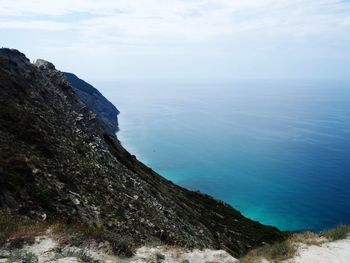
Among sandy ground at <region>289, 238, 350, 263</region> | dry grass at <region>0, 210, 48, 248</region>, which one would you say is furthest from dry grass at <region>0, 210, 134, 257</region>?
sandy ground at <region>289, 238, 350, 263</region>

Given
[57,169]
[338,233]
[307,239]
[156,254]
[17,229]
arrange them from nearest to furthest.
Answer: [17,229], [156,254], [307,239], [338,233], [57,169]

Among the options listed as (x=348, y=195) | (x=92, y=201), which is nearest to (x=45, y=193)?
(x=92, y=201)

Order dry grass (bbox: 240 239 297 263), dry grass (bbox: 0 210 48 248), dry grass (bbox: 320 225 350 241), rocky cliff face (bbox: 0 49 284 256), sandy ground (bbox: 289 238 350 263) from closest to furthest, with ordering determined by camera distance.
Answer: dry grass (bbox: 0 210 48 248)
sandy ground (bbox: 289 238 350 263)
dry grass (bbox: 240 239 297 263)
dry grass (bbox: 320 225 350 241)
rocky cliff face (bbox: 0 49 284 256)

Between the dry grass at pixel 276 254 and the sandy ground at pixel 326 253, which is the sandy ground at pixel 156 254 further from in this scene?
the dry grass at pixel 276 254

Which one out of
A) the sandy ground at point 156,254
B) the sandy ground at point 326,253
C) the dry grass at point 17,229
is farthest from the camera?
the sandy ground at point 326,253

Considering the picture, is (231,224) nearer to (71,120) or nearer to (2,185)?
(71,120)

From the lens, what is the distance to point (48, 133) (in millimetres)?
32844

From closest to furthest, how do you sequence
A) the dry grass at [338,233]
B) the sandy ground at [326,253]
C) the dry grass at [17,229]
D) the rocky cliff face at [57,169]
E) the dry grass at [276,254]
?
the dry grass at [17,229], the sandy ground at [326,253], the dry grass at [276,254], the dry grass at [338,233], the rocky cliff face at [57,169]

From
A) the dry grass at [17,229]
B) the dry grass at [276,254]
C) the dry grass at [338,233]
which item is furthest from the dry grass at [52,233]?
the dry grass at [338,233]

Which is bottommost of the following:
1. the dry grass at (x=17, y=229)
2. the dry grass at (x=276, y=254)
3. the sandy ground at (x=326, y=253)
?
the dry grass at (x=17, y=229)

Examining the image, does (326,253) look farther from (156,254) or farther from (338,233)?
(156,254)

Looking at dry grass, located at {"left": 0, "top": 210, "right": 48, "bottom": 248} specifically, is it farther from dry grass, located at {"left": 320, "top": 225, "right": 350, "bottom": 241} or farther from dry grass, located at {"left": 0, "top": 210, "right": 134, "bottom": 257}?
dry grass, located at {"left": 320, "top": 225, "right": 350, "bottom": 241}

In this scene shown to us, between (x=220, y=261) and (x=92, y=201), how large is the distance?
38.4 feet

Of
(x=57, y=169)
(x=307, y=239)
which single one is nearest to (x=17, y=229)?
(x=57, y=169)
